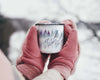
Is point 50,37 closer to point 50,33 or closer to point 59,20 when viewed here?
point 50,33

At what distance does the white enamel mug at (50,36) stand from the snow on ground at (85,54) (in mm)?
335

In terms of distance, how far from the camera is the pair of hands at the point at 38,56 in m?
0.67

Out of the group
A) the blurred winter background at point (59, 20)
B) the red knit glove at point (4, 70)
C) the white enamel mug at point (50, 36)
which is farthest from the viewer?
the blurred winter background at point (59, 20)

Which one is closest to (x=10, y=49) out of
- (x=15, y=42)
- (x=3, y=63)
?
(x=15, y=42)

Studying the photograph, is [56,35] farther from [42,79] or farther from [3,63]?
[3,63]

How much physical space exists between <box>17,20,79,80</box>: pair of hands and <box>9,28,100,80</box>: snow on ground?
0.27m

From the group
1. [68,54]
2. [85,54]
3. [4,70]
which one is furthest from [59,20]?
[4,70]

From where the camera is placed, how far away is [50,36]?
2.12 ft

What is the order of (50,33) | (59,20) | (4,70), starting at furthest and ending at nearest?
1. (59,20)
2. (50,33)
3. (4,70)

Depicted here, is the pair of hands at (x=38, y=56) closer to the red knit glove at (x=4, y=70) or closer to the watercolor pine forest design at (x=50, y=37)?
the watercolor pine forest design at (x=50, y=37)

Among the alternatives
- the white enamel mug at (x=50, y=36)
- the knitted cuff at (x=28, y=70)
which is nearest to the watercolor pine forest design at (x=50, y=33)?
the white enamel mug at (x=50, y=36)

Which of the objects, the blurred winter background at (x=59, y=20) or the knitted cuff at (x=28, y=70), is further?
the blurred winter background at (x=59, y=20)

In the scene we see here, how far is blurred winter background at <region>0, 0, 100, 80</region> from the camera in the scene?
0.96 metres

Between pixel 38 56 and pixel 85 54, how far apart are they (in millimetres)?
385
